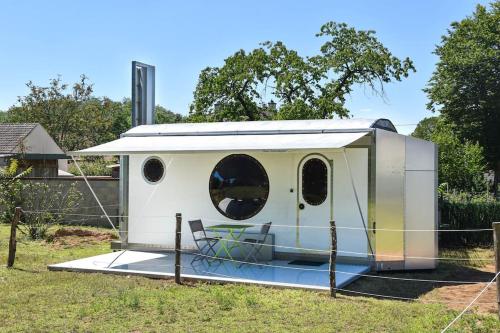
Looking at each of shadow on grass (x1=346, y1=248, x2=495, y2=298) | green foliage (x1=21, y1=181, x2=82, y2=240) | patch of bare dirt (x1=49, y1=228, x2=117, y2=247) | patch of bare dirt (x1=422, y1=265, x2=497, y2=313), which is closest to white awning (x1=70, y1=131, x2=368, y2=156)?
shadow on grass (x1=346, y1=248, x2=495, y2=298)

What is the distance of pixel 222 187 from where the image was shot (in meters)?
11.5

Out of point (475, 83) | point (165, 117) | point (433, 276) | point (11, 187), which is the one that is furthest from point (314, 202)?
point (165, 117)

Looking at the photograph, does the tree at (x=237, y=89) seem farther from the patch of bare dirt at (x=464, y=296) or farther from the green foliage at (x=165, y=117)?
the green foliage at (x=165, y=117)

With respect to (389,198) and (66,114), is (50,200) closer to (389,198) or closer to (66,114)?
(389,198)

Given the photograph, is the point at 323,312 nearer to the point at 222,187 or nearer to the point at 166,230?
the point at 222,187

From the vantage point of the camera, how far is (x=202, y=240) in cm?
1028

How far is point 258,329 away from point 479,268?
6.54 m

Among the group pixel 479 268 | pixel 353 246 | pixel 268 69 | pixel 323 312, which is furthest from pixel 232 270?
pixel 268 69

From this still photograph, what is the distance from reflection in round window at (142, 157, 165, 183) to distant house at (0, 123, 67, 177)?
7.46 meters

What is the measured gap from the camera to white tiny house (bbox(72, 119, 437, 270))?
10.1 meters

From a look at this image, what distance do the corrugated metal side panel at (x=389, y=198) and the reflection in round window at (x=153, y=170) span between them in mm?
4444

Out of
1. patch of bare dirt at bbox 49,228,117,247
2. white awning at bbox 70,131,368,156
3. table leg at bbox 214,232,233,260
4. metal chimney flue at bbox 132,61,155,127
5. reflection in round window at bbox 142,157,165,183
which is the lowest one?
patch of bare dirt at bbox 49,228,117,247

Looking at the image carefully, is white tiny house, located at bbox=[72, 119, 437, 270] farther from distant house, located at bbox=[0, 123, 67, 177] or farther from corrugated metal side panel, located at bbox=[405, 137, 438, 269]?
distant house, located at bbox=[0, 123, 67, 177]

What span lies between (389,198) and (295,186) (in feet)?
5.64
